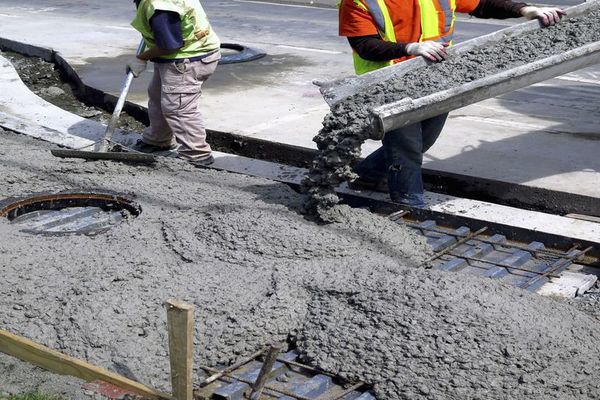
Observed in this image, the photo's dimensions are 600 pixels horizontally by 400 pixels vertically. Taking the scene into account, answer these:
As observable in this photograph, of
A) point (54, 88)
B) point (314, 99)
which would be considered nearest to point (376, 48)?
point (314, 99)

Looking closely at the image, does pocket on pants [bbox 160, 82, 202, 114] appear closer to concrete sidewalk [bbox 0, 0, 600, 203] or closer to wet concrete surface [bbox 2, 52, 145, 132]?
concrete sidewalk [bbox 0, 0, 600, 203]

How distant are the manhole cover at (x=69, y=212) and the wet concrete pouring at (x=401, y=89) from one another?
3.93ft

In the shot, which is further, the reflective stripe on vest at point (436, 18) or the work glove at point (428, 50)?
the reflective stripe on vest at point (436, 18)

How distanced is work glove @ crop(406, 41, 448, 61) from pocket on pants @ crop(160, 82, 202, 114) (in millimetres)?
2022

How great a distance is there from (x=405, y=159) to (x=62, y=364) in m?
2.99

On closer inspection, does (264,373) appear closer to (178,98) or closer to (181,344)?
(181,344)

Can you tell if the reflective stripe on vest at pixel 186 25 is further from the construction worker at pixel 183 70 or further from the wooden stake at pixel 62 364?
the wooden stake at pixel 62 364

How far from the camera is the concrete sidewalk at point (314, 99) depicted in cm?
721

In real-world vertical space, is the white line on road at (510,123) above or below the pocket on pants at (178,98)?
below

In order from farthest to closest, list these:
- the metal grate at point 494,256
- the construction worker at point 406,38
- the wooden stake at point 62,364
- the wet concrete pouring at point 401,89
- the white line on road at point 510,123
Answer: the white line on road at point 510,123 < the construction worker at point 406,38 < the wet concrete pouring at point 401,89 < the metal grate at point 494,256 < the wooden stake at point 62,364

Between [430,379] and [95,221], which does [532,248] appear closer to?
[430,379]

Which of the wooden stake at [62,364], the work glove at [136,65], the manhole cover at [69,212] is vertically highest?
the work glove at [136,65]

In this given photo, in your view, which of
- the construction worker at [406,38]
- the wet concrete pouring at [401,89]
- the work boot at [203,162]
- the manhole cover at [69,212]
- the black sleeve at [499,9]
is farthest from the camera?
the work boot at [203,162]

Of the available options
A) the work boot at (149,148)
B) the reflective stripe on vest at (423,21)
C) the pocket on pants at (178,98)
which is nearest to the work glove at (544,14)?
the reflective stripe on vest at (423,21)
